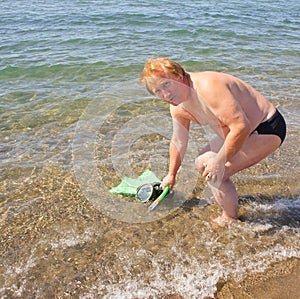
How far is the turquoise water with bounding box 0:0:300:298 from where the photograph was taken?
2912mm

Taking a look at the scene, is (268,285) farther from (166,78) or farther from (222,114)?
(166,78)

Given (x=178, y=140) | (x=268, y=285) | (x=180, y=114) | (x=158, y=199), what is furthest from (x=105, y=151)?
(x=268, y=285)

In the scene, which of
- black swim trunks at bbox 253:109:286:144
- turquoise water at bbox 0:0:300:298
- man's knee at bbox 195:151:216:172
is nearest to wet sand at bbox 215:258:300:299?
turquoise water at bbox 0:0:300:298

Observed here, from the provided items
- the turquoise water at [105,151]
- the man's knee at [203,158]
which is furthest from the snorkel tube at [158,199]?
the man's knee at [203,158]

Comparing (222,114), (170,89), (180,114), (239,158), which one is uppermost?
(170,89)

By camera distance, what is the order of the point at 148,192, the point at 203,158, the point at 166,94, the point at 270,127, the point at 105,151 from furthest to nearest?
the point at 105,151 → the point at 148,192 → the point at 203,158 → the point at 270,127 → the point at 166,94

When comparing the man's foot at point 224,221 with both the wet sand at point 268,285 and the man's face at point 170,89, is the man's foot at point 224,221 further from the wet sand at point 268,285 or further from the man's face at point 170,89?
the man's face at point 170,89

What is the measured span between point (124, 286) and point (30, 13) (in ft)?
44.0

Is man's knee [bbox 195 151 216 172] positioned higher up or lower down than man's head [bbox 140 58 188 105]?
lower down

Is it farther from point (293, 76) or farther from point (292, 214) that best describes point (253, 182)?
point (293, 76)

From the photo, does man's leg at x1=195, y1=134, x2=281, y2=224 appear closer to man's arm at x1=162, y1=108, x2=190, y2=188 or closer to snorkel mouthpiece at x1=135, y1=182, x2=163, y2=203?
man's arm at x1=162, y1=108, x2=190, y2=188

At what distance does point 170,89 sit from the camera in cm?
267

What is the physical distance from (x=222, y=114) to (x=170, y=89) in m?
0.46

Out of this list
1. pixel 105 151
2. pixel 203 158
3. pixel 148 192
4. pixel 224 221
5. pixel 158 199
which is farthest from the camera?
pixel 105 151
